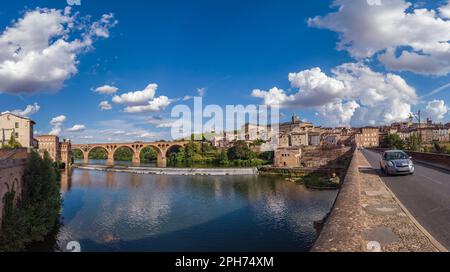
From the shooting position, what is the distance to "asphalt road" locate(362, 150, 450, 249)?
6574 millimetres

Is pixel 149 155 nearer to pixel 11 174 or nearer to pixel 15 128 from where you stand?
pixel 15 128

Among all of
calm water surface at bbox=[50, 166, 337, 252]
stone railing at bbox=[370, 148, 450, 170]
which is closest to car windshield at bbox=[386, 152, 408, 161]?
stone railing at bbox=[370, 148, 450, 170]

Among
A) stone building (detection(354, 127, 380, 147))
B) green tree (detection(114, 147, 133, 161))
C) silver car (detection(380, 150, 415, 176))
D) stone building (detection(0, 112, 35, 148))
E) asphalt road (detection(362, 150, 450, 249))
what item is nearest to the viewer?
asphalt road (detection(362, 150, 450, 249))

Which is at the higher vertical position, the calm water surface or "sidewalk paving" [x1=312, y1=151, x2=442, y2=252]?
"sidewalk paving" [x1=312, y1=151, x2=442, y2=252]

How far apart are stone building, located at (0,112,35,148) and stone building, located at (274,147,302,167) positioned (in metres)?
54.1

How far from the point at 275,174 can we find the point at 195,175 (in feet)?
57.5

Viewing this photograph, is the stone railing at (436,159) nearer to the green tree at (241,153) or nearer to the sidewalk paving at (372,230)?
the sidewalk paving at (372,230)

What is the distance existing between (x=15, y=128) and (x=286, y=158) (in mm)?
58370

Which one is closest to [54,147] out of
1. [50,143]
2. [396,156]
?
[50,143]

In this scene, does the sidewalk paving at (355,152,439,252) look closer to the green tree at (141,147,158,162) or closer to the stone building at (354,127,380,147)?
the green tree at (141,147,158,162)

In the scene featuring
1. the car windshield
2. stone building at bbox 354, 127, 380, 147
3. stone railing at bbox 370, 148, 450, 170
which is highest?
stone building at bbox 354, 127, 380, 147

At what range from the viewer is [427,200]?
9.41 meters
